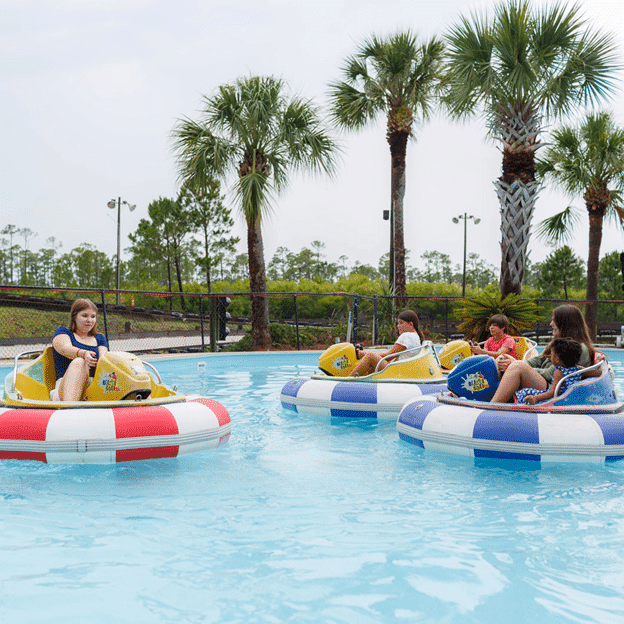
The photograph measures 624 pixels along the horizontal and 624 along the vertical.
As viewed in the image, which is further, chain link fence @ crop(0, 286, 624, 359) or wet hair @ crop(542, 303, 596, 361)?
chain link fence @ crop(0, 286, 624, 359)

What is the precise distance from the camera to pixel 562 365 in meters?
5.15

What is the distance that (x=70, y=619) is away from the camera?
2529 mm

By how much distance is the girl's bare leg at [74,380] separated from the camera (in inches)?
204

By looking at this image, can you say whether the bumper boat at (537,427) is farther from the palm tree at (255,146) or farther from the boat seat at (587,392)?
the palm tree at (255,146)

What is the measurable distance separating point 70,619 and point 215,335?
1349cm

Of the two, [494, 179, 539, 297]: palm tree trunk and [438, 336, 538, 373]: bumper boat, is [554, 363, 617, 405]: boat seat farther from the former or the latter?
[494, 179, 539, 297]: palm tree trunk

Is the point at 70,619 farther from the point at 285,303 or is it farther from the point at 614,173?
the point at 285,303

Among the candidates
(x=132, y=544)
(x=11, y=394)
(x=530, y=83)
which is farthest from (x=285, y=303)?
(x=132, y=544)

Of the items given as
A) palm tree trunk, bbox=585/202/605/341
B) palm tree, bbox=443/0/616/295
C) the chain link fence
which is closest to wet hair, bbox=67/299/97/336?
the chain link fence

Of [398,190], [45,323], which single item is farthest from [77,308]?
[45,323]

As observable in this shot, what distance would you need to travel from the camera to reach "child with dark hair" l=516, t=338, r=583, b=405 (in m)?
5.05

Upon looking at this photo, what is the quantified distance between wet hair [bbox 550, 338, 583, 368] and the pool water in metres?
0.83

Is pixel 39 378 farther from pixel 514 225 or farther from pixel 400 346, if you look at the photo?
pixel 514 225

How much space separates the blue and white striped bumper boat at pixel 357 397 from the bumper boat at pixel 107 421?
1834mm
